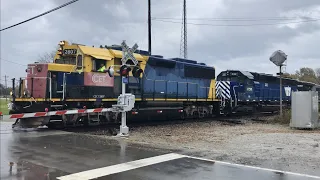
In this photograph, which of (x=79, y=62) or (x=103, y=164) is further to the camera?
(x=79, y=62)

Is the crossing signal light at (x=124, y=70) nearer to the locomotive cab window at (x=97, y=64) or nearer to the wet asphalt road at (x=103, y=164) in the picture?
the locomotive cab window at (x=97, y=64)

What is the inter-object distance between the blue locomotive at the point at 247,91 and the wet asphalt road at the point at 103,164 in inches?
625

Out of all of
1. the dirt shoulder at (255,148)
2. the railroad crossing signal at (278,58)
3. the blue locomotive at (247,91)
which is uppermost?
the railroad crossing signal at (278,58)

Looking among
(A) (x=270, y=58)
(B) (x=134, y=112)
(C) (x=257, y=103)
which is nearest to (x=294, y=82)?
(C) (x=257, y=103)

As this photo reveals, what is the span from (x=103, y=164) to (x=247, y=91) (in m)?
21.1

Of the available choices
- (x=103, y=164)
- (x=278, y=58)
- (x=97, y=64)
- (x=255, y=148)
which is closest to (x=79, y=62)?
(x=97, y=64)

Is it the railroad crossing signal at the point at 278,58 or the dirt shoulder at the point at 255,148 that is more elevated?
the railroad crossing signal at the point at 278,58

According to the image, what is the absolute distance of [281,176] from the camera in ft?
23.2

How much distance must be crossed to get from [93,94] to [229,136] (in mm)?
6260

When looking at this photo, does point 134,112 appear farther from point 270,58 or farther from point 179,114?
point 270,58

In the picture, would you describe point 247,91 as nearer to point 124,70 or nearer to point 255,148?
point 124,70

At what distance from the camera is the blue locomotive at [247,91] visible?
82.8 ft

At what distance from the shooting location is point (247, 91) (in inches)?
1067

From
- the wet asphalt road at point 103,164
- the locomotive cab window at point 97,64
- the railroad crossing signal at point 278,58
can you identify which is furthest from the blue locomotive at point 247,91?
the wet asphalt road at point 103,164
